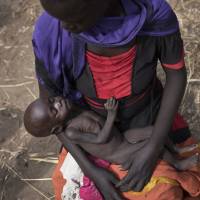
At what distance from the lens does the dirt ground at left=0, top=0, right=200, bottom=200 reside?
10.1ft

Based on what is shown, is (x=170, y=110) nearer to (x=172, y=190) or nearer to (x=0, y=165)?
(x=172, y=190)

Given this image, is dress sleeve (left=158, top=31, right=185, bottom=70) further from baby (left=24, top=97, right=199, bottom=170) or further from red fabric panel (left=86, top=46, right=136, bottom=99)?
baby (left=24, top=97, right=199, bottom=170)

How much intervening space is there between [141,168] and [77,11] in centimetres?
80

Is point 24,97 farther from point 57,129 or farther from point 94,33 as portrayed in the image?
point 94,33

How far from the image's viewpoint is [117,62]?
2037 millimetres

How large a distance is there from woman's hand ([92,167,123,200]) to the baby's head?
256 mm

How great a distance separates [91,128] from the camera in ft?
7.32

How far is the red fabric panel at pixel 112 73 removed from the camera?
6.64 feet

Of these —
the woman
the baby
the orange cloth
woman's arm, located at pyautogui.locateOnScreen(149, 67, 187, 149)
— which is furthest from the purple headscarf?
the orange cloth

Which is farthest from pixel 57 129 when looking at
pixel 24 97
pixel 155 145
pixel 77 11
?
pixel 24 97

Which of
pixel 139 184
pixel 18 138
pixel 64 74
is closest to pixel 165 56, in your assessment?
pixel 64 74

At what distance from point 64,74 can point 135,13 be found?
Answer: 396mm

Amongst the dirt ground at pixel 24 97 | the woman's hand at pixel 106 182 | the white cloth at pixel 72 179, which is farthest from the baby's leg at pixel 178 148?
the dirt ground at pixel 24 97

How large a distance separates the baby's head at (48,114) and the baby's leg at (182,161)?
47 cm
